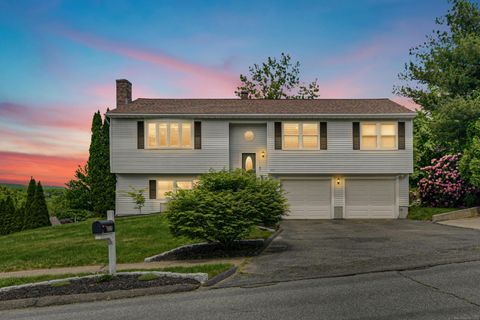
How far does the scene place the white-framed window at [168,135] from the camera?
2244cm

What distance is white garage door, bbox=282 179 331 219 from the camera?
2277 cm

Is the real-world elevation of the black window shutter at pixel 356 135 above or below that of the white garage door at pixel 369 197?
above

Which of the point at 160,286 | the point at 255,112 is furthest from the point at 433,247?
the point at 255,112

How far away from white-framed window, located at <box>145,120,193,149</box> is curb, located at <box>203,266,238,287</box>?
46.9ft

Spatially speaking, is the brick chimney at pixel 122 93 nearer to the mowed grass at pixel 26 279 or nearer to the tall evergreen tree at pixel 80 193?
the tall evergreen tree at pixel 80 193

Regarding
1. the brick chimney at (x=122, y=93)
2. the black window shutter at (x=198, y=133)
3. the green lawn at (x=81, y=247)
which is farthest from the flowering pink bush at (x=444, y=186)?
the brick chimney at (x=122, y=93)

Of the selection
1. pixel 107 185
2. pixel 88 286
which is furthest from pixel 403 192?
pixel 88 286

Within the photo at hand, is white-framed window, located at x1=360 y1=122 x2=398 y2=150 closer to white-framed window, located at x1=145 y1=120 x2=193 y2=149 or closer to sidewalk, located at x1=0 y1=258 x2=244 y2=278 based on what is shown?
white-framed window, located at x1=145 y1=120 x2=193 y2=149

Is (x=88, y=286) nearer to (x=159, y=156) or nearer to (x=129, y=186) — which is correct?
(x=159, y=156)

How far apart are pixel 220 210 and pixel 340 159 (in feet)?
43.9

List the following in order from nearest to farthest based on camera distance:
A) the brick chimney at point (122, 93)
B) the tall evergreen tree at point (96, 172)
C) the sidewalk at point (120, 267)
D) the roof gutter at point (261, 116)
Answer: the sidewalk at point (120, 267) → the roof gutter at point (261, 116) → the tall evergreen tree at point (96, 172) → the brick chimney at point (122, 93)

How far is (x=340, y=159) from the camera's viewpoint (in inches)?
875

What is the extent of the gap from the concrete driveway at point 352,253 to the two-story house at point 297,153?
23.8 feet

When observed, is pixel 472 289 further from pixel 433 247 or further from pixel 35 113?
pixel 35 113
